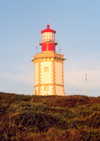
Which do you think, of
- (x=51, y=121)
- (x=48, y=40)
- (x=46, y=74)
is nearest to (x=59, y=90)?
(x=46, y=74)

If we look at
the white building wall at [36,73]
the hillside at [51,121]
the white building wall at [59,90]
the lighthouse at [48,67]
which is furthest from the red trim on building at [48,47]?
the hillside at [51,121]

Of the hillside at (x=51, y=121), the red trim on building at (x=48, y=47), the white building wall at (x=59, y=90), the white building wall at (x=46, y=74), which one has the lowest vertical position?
the hillside at (x=51, y=121)

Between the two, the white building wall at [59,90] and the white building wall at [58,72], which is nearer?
the white building wall at [59,90]

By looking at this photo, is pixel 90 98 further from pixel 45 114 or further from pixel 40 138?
pixel 40 138

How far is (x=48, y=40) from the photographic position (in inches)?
2303

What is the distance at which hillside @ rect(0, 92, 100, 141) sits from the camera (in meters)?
12.3

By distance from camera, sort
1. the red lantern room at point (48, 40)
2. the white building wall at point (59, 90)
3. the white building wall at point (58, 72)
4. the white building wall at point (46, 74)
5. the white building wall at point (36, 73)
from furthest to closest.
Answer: the white building wall at point (36, 73) < the red lantern room at point (48, 40) < the white building wall at point (58, 72) < the white building wall at point (46, 74) < the white building wall at point (59, 90)

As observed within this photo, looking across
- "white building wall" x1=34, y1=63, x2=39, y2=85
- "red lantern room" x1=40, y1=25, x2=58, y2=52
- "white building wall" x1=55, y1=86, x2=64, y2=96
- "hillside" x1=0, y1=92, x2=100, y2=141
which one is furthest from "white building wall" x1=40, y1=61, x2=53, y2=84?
"hillside" x1=0, y1=92, x2=100, y2=141

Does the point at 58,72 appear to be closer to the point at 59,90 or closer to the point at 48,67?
the point at 48,67

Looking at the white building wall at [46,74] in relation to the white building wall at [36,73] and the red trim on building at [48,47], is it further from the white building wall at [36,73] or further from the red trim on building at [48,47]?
the red trim on building at [48,47]

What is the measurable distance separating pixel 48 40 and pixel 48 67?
5.01 meters

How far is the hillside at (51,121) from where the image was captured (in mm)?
12344

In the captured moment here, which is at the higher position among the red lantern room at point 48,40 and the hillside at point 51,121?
the red lantern room at point 48,40

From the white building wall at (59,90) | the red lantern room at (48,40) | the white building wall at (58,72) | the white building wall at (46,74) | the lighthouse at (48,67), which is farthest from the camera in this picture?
the red lantern room at (48,40)
